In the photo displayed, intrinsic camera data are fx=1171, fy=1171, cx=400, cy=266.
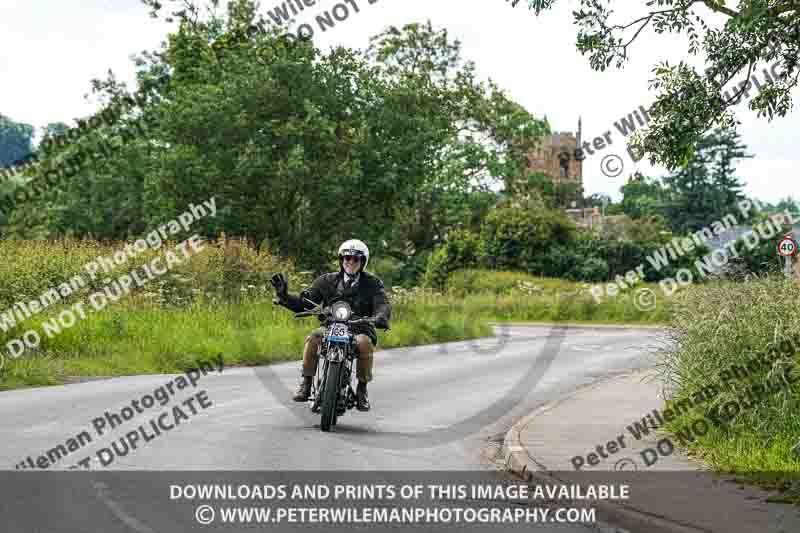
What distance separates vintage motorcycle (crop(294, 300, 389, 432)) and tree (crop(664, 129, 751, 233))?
6631 centimetres

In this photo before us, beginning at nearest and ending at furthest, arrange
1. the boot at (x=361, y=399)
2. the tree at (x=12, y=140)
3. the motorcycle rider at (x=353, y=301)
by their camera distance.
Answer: the motorcycle rider at (x=353, y=301) → the boot at (x=361, y=399) → the tree at (x=12, y=140)

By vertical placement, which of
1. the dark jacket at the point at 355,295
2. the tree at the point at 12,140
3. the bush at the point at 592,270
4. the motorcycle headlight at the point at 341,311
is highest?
the tree at the point at 12,140

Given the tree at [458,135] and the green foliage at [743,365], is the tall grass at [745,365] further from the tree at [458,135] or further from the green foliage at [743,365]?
the tree at [458,135]

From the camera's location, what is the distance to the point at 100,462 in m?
10.0

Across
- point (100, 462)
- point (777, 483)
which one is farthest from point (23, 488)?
point (777, 483)

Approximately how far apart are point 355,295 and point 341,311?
0.70 m

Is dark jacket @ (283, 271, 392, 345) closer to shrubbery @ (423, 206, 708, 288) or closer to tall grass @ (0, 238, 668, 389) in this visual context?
tall grass @ (0, 238, 668, 389)

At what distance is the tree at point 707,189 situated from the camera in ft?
252

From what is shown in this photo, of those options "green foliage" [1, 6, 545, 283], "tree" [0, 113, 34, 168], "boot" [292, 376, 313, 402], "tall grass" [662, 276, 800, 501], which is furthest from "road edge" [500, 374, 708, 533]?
"tree" [0, 113, 34, 168]

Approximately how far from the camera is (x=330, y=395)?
39.3 feet

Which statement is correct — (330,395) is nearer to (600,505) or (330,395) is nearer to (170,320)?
(600,505)

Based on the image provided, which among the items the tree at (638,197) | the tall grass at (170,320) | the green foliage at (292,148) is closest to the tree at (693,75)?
the tall grass at (170,320)

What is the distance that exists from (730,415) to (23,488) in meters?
6.15

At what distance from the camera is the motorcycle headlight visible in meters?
11.9
